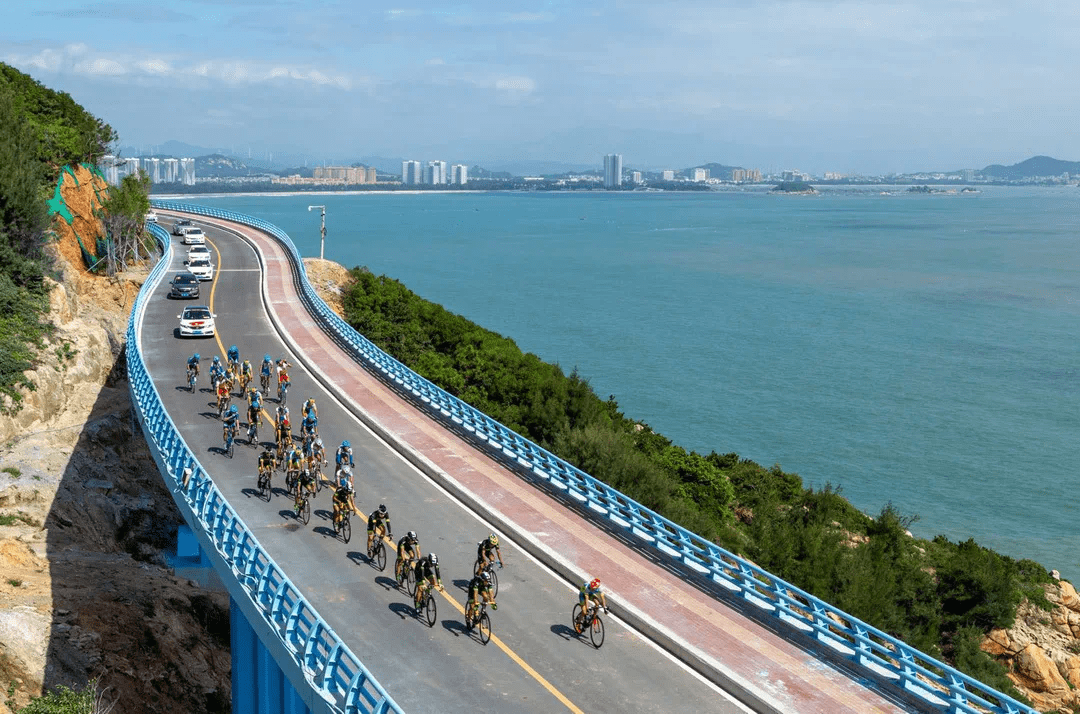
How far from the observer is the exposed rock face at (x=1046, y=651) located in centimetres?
3475

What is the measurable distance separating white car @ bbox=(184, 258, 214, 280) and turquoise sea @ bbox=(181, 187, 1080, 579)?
2920cm

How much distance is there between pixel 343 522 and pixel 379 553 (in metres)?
1.93

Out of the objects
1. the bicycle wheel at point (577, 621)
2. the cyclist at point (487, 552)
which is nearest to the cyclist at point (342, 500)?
the cyclist at point (487, 552)

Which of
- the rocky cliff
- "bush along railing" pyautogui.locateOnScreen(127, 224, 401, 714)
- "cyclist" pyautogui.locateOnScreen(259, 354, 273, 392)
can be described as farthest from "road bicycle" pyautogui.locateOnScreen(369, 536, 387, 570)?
"cyclist" pyautogui.locateOnScreen(259, 354, 273, 392)

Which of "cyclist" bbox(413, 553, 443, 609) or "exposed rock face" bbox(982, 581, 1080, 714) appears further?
"exposed rock face" bbox(982, 581, 1080, 714)

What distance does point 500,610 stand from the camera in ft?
68.7

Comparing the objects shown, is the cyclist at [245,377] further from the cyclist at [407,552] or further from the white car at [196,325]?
the cyclist at [407,552]

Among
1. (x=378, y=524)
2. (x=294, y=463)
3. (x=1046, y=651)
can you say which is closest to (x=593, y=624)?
(x=378, y=524)

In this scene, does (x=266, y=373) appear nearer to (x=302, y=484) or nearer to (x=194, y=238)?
(x=302, y=484)

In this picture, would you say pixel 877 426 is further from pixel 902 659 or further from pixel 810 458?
pixel 902 659

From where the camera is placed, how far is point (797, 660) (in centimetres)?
1927

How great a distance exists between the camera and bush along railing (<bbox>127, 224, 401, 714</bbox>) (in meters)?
16.3

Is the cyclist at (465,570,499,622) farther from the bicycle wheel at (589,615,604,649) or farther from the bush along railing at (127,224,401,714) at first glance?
the bush along railing at (127,224,401,714)

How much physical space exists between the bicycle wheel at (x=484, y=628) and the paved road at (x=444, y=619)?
5.6 inches
